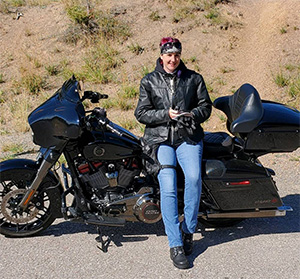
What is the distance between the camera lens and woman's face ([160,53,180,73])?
4016 mm

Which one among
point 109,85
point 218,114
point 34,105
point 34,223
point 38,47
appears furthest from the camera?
point 38,47

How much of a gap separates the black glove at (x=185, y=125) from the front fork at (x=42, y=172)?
106 centimetres

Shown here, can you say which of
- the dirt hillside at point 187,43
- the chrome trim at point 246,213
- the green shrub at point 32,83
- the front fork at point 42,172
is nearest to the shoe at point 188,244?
the chrome trim at point 246,213

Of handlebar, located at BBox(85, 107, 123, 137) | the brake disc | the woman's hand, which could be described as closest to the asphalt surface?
the brake disc

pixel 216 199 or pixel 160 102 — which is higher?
pixel 160 102

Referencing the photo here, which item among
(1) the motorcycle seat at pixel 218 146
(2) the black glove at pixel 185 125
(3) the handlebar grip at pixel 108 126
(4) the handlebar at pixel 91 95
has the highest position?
(4) the handlebar at pixel 91 95

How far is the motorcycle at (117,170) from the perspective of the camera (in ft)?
13.0

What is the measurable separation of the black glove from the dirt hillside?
5.09 m

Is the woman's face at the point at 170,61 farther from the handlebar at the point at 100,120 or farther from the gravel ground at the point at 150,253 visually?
the gravel ground at the point at 150,253

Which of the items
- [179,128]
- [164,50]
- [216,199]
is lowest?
[216,199]

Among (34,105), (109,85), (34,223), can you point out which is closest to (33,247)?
(34,223)

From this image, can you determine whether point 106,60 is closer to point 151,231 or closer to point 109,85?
point 109,85

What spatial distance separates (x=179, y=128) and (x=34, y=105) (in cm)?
631

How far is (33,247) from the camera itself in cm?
415
